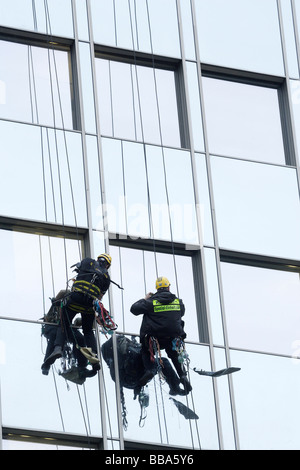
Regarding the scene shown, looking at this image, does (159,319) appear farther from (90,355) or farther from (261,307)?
(261,307)

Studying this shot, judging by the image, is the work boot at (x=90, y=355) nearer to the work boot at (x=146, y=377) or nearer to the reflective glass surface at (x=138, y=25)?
the work boot at (x=146, y=377)

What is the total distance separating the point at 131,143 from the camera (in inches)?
1276

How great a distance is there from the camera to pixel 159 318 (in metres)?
30.7

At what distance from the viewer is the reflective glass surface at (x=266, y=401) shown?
1225 inches

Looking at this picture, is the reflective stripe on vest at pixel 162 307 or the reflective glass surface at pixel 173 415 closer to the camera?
the reflective glass surface at pixel 173 415

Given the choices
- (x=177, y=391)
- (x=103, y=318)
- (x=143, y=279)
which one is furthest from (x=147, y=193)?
(x=177, y=391)

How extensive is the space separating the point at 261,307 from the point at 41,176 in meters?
4.00

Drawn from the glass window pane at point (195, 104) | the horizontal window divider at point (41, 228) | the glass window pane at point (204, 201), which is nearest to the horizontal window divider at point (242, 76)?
the glass window pane at point (195, 104)

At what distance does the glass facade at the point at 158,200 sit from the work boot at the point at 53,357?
0.14 meters

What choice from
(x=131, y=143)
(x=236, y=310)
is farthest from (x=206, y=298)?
(x=131, y=143)

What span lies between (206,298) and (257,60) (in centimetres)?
455

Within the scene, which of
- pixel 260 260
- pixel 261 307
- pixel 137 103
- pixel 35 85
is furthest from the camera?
pixel 137 103

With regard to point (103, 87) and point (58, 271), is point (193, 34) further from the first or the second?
point (58, 271)

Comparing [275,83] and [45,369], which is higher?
[275,83]
